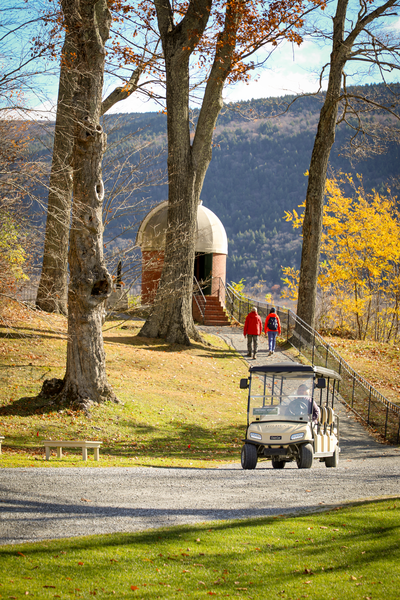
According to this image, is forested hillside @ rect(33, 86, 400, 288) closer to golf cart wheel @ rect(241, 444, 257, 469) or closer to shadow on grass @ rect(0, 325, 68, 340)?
shadow on grass @ rect(0, 325, 68, 340)

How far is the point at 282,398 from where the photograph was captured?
9750mm

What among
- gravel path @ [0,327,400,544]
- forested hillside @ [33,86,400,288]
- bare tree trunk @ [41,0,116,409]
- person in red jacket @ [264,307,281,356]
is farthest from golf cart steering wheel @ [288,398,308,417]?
forested hillside @ [33,86,400,288]

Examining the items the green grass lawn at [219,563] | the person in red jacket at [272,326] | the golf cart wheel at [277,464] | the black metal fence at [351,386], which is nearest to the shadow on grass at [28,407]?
the golf cart wheel at [277,464]

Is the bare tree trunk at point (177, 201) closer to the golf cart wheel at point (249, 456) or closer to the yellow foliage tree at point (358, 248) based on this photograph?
the golf cart wheel at point (249, 456)

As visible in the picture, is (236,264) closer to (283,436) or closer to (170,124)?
(170,124)

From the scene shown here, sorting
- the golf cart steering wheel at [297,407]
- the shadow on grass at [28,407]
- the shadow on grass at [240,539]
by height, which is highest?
the golf cart steering wheel at [297,407]

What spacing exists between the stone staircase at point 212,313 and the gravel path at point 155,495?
52.2ft

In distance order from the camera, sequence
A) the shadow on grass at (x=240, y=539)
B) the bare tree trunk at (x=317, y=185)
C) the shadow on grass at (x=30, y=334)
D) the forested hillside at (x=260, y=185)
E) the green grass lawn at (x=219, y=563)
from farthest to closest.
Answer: the forested hillside at (x=260, y=185)
the bare tree trunk at (x=317, y=185)
the shadow on grass at (x=30, y=334)
the shadow on grass at (x=240, y=539)
the green grass lawn at (x=219, y=563)

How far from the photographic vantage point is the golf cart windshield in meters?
9.64

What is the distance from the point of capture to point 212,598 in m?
4.12

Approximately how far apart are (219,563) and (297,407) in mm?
5101

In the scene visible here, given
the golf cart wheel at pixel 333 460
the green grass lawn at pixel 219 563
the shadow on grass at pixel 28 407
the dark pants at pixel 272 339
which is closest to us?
the green grass lawn at pixel 219 563

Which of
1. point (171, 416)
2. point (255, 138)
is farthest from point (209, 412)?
point (255, 138)

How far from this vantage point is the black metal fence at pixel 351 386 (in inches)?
579
